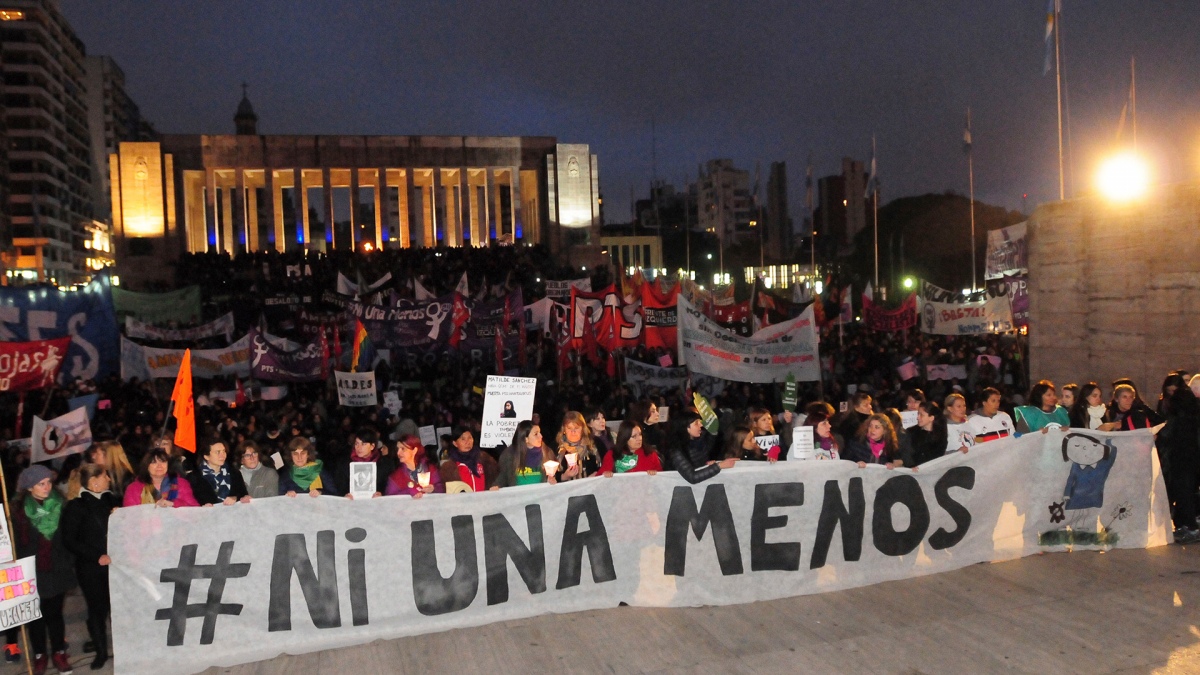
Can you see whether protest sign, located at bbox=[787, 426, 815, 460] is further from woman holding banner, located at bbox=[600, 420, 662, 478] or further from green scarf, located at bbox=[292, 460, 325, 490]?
green scarf, located at bbox=[292, 460, 325, 490]

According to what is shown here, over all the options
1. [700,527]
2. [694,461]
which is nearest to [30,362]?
[694,461]

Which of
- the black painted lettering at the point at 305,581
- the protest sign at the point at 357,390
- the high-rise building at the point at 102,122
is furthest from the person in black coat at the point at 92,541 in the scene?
the high-rise building at the point at 102,122

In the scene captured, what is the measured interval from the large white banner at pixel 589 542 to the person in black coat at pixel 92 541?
0.21 meters

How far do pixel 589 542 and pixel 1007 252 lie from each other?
18637 millimetres

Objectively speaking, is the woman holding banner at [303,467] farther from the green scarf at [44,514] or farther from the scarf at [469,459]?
the green scarf at [44,514]

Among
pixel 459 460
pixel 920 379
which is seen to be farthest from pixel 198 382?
pixel 920 379

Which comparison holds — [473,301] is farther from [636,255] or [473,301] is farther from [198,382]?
[636,255]

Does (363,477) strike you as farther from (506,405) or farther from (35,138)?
(35,138)

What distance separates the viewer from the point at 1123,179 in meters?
11.2

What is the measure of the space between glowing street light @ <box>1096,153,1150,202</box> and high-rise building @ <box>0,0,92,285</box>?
78.8 meters

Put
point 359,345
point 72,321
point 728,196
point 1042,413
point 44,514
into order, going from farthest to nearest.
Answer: point 728,196 → point 359,345 → point 72,321 → point 1042,413 → point 44,514

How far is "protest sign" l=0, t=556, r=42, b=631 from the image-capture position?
528 cm

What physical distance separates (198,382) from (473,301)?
5675mm

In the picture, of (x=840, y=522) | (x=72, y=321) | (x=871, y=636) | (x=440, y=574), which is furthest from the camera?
(x=72, y=321)
